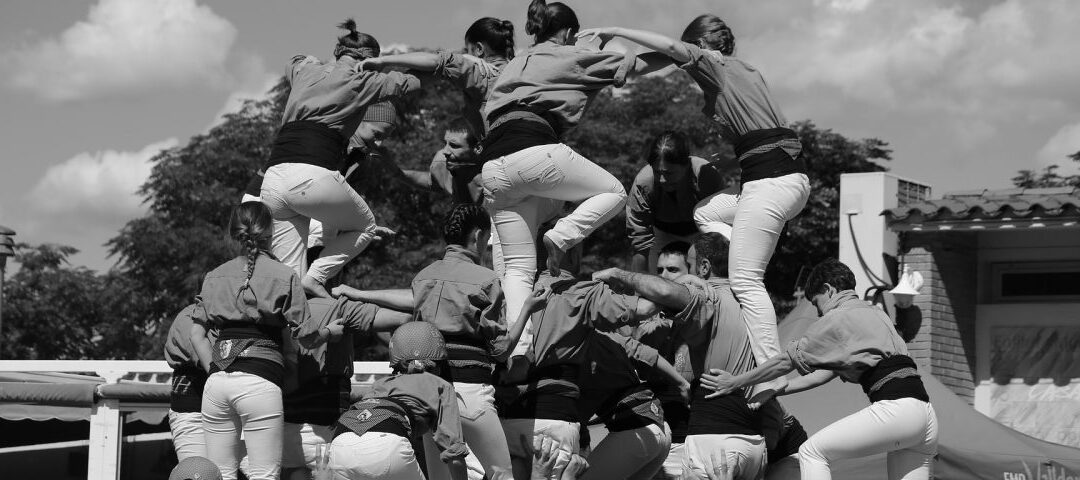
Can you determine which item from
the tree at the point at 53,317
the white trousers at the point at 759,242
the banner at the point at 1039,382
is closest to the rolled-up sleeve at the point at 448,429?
the white trousers at the point at 759,242

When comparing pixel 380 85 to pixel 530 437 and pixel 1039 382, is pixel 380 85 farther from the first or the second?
pixel 1039 382

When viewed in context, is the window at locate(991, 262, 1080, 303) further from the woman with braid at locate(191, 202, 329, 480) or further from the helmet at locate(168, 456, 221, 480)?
the helmet at locate(168, 456, 221, 480)

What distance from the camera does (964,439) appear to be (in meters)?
11.4

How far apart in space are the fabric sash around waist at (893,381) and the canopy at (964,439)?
12.7ft

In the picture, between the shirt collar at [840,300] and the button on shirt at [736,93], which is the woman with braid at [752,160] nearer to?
the button on shirt at [736,93]

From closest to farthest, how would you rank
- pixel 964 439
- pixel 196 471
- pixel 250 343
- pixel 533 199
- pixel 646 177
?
pixel 196 471 → pixel 250 343 → pixel 533 199 → pixel 646 177 → pixel 964 439

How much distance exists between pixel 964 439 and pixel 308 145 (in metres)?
6.07

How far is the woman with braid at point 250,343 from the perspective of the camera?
23.1 ft

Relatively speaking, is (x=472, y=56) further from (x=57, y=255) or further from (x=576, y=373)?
(x=57, y=255)

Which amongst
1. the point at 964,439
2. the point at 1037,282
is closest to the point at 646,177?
the point at 964,439

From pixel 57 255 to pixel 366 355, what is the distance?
13.2 metres

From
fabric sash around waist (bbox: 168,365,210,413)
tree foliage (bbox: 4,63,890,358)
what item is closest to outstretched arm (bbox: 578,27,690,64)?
fabric sash around waist (bbox: 168,365,210,413)

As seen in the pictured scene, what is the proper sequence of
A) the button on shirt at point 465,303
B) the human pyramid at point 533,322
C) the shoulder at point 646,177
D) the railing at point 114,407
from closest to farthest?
the human pyramid at point 533,322
the button on shirt at point 465,303
the shoulder at point 646,177
the railing at point 114,407

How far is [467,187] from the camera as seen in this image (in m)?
9.43
